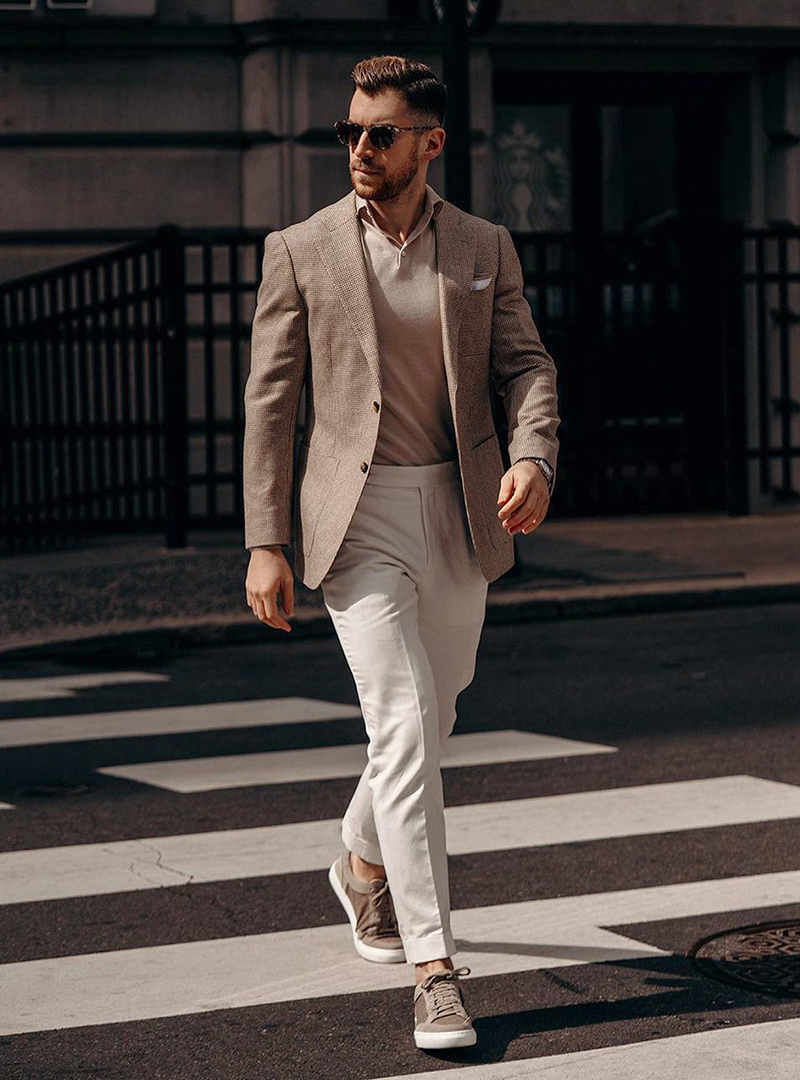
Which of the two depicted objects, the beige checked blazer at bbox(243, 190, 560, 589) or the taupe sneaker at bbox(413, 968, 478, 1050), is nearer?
the taupe sneaker at bbox(413, 968, 478, 1050)

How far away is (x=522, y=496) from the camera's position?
458 cm

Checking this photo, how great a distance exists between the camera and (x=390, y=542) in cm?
473

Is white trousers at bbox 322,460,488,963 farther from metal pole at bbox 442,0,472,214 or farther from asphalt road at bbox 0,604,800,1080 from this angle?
metal pole at bbox 442,0,472,214

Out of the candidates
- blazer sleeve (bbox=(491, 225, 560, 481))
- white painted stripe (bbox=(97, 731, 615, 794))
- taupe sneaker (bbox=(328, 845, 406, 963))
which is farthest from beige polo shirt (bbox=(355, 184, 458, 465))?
white painted stripe (bbox=(97, 731, 615, 794))

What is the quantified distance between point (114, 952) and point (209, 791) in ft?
6.29

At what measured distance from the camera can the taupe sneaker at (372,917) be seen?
508 cm

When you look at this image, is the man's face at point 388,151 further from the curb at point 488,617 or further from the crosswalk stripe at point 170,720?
the curb at point 488,617

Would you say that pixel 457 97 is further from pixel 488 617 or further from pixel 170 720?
pixel 170 720

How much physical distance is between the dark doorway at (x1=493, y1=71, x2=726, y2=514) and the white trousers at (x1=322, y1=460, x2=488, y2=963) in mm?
10550

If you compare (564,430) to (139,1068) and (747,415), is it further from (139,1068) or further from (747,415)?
(139,1068)

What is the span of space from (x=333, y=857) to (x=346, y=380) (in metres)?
1.94

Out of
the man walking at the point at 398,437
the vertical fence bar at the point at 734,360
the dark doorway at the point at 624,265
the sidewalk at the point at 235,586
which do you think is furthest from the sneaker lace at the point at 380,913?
the vertical fence bar at the point at 734,360

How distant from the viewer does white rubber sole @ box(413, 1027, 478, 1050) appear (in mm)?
4391

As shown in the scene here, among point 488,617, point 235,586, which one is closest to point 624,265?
point 488,617
